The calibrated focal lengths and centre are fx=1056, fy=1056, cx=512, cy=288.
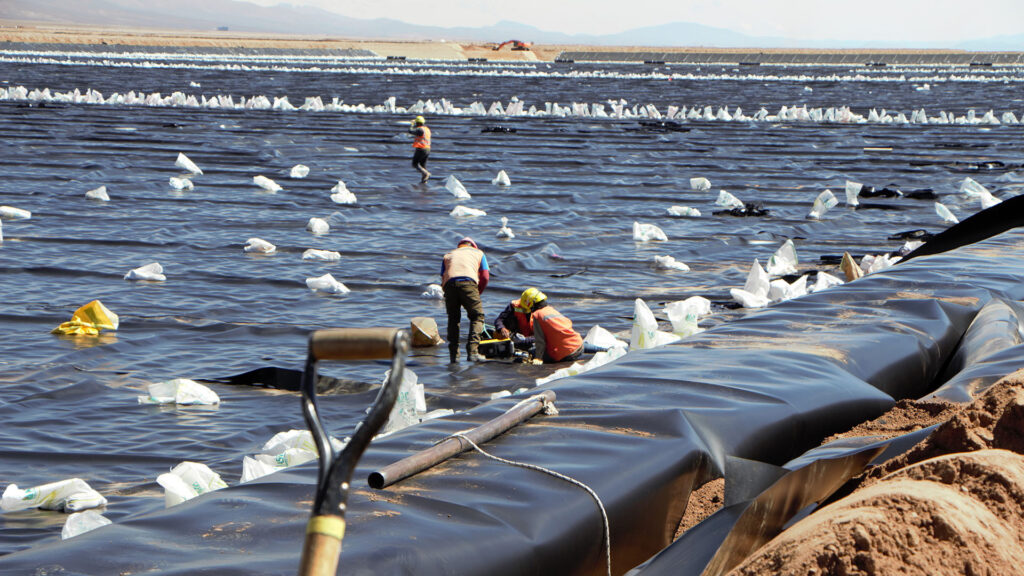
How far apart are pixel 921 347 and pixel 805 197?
45.4 feet

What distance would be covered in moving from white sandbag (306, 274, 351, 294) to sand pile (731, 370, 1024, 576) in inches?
366

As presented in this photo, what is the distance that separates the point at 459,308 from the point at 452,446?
227 inches

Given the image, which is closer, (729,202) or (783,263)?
(783,263)

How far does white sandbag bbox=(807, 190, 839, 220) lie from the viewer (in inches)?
649

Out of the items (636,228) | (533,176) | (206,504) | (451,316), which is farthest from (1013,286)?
(533,176)

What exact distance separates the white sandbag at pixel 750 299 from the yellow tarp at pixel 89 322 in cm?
603

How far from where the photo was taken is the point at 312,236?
48.8 ft

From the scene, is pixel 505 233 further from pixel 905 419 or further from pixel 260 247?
pixel 905 419

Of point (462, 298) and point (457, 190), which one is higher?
point (462, 298)

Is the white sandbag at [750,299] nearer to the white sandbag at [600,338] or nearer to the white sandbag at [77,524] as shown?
the white sandbag at [600,338]

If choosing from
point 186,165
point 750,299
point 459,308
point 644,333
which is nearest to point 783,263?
point 750,299

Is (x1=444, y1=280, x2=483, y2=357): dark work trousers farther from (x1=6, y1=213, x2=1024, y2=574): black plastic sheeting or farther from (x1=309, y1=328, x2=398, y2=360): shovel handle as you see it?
(x1=309, y1=328, x2=398, y2=360): shovel handle

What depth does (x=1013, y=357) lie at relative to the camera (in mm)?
4887

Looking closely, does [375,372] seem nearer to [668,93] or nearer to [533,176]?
[533,176]
